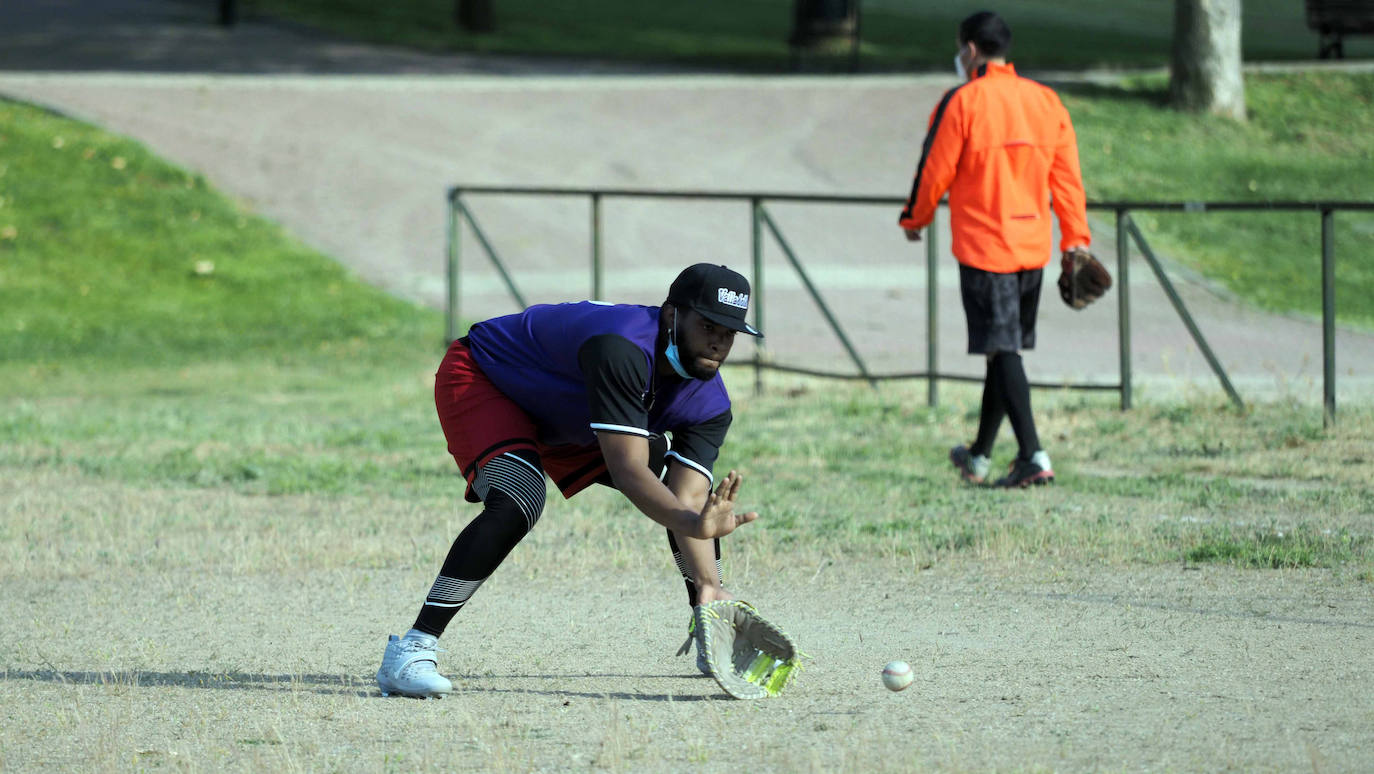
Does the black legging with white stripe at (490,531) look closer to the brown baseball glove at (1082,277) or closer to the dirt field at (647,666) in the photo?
the dirt field at (647,666)

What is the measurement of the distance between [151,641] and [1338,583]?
168 inches

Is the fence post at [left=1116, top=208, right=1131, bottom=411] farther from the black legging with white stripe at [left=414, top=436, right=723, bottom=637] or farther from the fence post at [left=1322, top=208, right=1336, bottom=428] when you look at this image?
the black legging with white stripe at [left=414, top=436, right=723, bottom=637]

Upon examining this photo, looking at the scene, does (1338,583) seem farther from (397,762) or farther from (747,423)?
(747,423)

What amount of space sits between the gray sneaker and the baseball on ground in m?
1.28

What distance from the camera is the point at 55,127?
806 inches

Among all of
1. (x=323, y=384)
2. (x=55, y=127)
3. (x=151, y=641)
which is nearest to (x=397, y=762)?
(x=151, y=641)

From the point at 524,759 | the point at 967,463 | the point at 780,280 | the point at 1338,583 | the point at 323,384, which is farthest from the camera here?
the point at 780,280

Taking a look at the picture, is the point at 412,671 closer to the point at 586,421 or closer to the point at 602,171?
the point at 586,421

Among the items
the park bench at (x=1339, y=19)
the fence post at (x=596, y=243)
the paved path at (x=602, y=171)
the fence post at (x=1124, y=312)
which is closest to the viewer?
the fence post at (x=1124, y=312)

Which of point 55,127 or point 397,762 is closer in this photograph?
point 397,762

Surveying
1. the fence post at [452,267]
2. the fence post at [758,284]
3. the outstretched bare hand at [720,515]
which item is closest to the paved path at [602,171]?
the fence post at [758,284]

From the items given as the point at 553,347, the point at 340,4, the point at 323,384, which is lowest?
the point at 323,384

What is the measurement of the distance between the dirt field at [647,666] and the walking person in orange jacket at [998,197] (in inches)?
60.6

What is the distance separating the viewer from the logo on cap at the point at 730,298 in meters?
4.69
